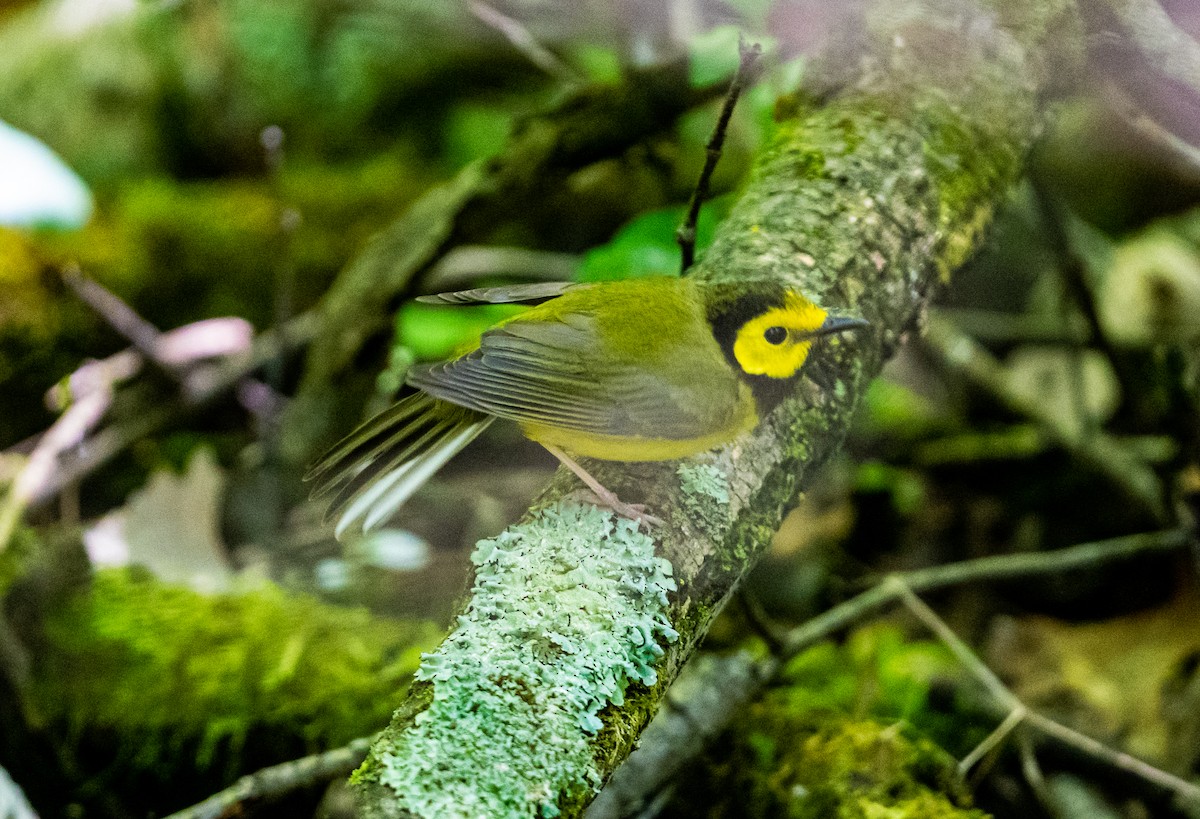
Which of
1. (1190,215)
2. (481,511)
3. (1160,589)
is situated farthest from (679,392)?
(1190,215)

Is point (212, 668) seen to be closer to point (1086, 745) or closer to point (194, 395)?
point (194, 395)

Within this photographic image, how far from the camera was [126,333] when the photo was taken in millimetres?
2791

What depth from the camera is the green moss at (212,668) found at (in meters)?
1.81

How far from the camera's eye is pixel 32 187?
2514 mm

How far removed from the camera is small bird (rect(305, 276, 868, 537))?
139cm

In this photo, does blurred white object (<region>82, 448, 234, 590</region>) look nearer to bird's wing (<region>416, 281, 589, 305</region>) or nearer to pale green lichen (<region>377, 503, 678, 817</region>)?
bird's wing (<region>416, 281, 589, 305</region>)

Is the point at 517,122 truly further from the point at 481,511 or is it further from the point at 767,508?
the point at 767,508

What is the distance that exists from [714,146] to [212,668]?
1.50m

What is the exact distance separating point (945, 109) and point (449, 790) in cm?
170

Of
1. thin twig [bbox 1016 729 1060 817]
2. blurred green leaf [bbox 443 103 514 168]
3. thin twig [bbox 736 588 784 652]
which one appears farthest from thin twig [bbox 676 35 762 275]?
blurred green leaf [bbox 443 103 514 168]

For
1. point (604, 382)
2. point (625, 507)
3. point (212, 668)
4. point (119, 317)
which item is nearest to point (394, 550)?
point (212, 668)

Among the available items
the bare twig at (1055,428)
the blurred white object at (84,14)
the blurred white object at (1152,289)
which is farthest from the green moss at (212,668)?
the blurred white object at (84,14)

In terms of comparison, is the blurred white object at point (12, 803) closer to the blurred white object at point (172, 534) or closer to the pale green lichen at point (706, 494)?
the blurred white object at point (172, 534)

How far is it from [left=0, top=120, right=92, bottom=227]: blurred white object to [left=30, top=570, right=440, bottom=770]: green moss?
3.52ft
